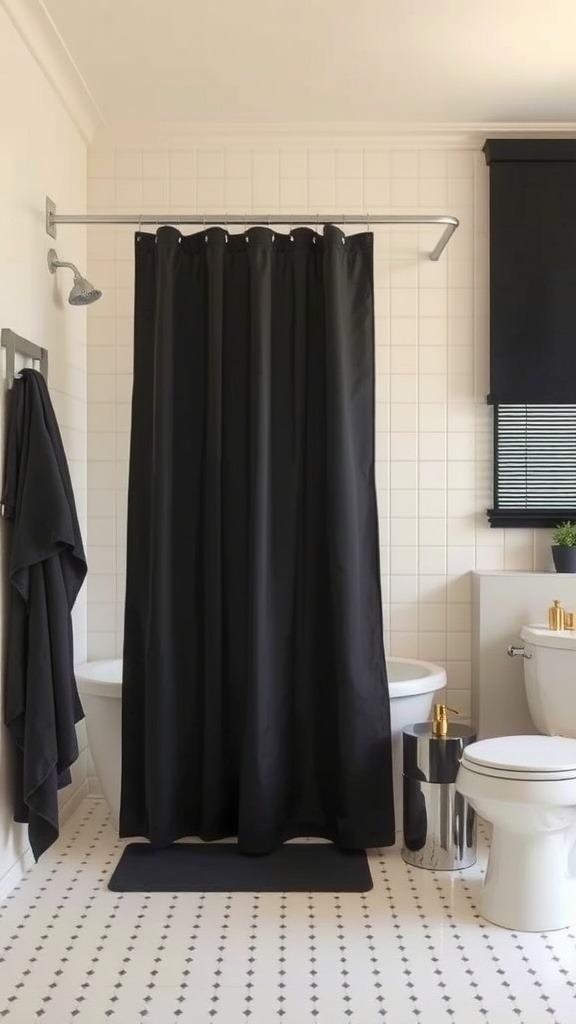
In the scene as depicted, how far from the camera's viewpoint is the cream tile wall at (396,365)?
395cm

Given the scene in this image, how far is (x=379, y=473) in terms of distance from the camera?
396cm

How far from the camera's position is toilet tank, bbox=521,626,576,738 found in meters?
3.40

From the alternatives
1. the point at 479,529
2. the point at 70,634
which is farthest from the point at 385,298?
the point at 70,634

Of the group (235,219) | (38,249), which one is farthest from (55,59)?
(235,219)

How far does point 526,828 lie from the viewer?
8.89 feet

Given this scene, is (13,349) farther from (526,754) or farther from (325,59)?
(526,754)

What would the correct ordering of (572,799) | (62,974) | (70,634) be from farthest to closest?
(70,634), (572,799), (62,974)

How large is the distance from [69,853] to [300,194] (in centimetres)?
265

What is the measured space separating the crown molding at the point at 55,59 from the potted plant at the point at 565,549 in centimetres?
244

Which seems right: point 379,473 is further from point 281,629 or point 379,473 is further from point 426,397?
point 281,629

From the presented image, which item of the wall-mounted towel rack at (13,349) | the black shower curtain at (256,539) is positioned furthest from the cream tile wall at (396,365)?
the wall-mounted towel rack at (13,349)

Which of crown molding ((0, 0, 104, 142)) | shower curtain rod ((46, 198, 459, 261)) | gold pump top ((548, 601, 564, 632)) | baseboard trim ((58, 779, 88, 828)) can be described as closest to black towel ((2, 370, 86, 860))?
baseboard trim ((58, 779, 88, 828))

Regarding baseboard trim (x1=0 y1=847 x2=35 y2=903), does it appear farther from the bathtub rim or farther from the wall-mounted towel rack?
the wall-mounted towel rack

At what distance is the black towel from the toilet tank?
1624 millimetres
